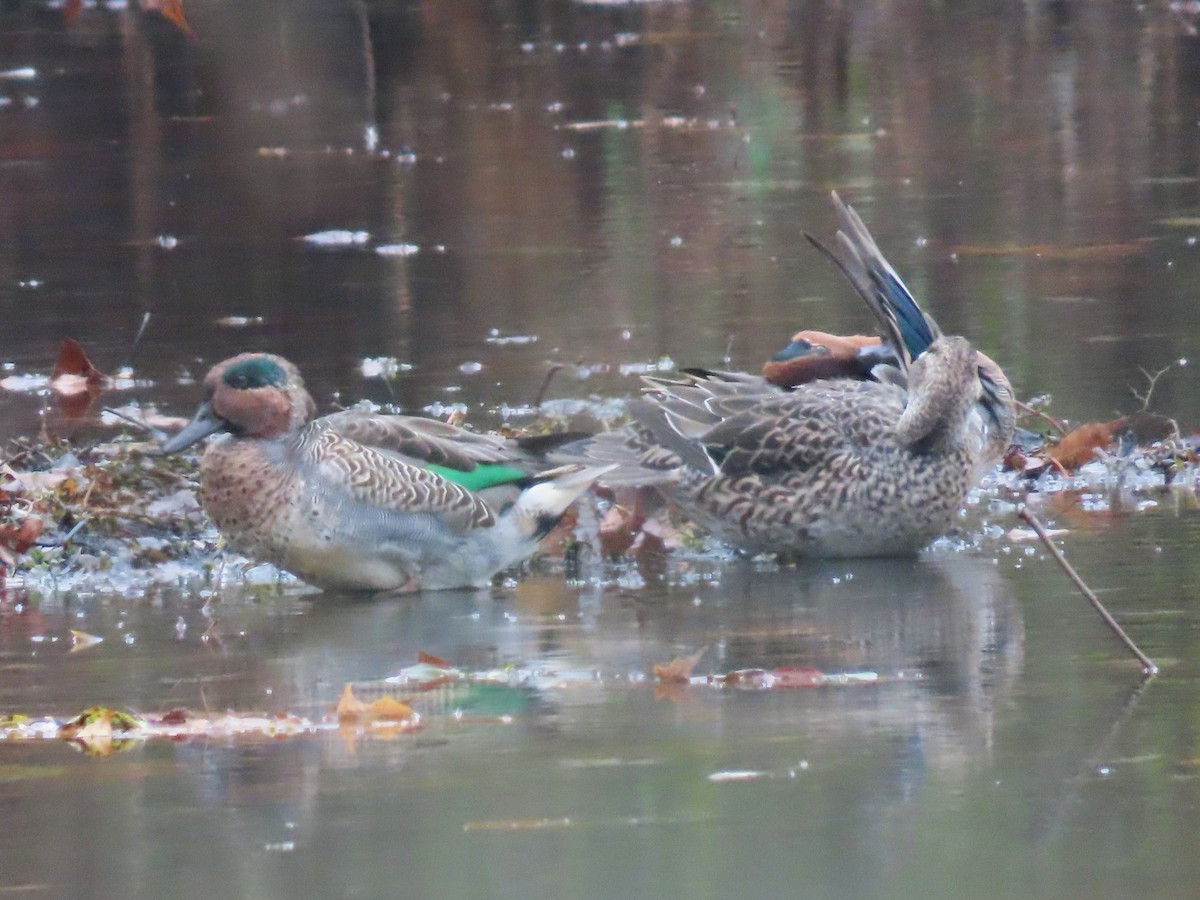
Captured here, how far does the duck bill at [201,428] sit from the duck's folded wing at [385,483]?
28cm

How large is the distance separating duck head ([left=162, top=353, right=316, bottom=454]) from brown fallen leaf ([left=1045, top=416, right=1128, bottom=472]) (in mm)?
2494

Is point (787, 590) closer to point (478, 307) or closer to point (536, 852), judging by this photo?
point (536, 852)

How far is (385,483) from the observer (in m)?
7.17

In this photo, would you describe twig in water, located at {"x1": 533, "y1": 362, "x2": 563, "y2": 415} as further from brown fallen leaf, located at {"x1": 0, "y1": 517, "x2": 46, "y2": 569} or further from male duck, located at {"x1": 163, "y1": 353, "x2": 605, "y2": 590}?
brown fallen leaf, located at {"x1": 0, "y1": 517, "x2": 46, "y2": 569}

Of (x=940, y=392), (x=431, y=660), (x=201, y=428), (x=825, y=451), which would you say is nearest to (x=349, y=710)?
(x=431, y=660)

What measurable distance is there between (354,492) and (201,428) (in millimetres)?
550

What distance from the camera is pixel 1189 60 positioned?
2011 centimetres

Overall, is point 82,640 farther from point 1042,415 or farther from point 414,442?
point 1042,415

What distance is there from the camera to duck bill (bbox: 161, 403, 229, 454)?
7355mm

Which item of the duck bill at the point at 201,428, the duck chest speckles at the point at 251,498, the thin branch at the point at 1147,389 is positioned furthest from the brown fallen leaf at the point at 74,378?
the thin branch at the point at 1147,389

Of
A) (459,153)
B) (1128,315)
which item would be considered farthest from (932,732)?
(459,153)

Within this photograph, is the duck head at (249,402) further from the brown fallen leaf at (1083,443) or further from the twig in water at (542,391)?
the brown fallen leaf at (1083,443)

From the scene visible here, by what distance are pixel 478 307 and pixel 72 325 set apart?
1.85 meters

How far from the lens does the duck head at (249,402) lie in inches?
287
